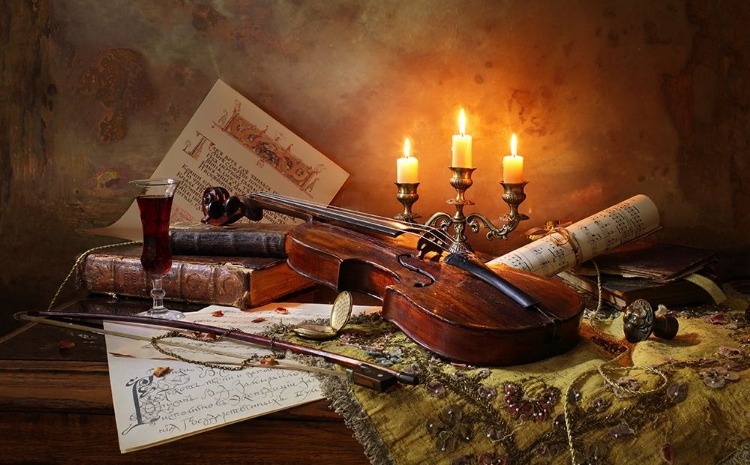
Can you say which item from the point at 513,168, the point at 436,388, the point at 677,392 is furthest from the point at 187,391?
the point at 513,168

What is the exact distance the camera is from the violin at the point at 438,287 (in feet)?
3.61

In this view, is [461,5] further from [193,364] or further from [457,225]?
[193,364]

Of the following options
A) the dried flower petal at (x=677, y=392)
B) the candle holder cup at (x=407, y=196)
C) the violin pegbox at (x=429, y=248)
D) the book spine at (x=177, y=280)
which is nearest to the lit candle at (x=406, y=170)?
the candle holder cup at (x=407, y=196)

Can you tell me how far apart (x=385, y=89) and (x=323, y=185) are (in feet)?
0.98

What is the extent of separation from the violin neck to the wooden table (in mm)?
469

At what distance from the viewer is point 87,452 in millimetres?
1084

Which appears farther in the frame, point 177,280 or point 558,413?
point 177,280

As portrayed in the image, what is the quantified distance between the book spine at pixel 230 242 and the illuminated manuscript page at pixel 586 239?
47cm

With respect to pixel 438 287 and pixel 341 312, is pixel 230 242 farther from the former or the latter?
pixel 438 287

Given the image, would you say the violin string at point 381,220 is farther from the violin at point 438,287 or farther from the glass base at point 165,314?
the glass base at point 165,314

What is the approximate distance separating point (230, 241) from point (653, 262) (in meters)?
0.91

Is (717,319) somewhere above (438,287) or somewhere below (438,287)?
below

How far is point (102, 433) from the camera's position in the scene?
1.07 meters

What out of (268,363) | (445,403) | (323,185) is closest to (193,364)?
(268,363)
